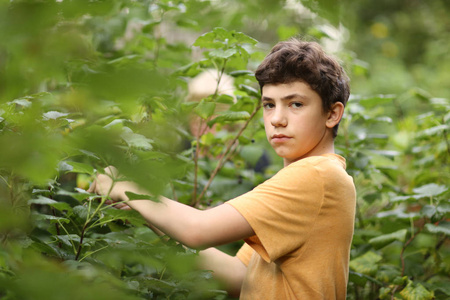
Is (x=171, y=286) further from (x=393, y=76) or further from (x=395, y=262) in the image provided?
(x=393, y=76)

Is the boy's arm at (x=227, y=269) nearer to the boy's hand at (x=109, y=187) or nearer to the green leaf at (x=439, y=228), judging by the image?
the boy's hand at (x=109, y=187)

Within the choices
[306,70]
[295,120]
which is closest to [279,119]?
[295,120]

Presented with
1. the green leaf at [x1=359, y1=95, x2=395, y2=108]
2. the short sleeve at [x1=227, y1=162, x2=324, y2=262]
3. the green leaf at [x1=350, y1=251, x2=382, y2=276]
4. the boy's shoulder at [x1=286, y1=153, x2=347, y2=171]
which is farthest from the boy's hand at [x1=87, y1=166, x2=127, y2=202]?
the green leaf at [x1=359, y1=95, x2=395, y2=108]

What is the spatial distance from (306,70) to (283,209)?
459 mm

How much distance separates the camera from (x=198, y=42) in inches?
70.3

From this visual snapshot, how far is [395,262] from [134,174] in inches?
87.8

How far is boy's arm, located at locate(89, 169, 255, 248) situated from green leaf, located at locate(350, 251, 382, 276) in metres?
0.89

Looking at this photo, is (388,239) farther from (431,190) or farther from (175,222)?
(175,222)

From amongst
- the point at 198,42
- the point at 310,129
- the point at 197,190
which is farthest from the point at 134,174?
the point at 197,190

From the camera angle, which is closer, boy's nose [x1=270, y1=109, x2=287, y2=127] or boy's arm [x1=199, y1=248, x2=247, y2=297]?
boy's nose [x1=270, y1=109, x2=287, y2=127]

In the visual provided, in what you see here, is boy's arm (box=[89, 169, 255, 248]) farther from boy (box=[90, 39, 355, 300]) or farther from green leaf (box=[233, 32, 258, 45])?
green leaf (box=[233, 32, 258, 45])

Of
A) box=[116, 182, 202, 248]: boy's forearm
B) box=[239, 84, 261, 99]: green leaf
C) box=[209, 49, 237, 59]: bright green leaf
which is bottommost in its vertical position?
box=[116, 182, 202, 248]: boy's forearm

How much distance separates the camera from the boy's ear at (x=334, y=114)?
1.65m

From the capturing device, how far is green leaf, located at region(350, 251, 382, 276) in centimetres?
206
